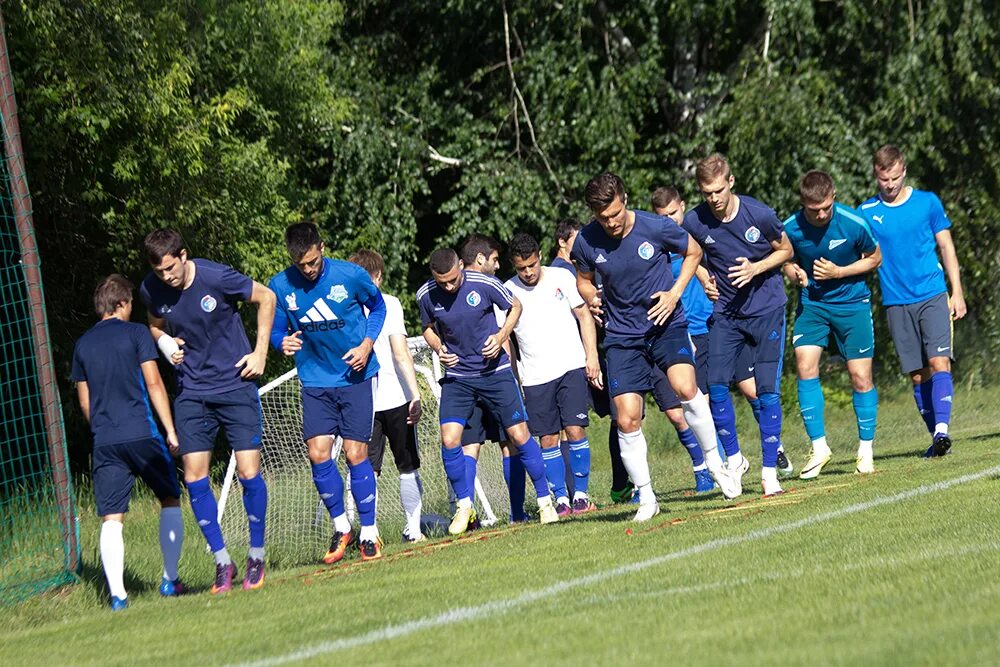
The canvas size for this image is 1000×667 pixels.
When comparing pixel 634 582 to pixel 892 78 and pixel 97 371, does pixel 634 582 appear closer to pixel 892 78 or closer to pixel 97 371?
pixel 97 371

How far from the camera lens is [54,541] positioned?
33.2 feet

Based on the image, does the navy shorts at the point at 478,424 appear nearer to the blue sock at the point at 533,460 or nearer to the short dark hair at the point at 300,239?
the blue sock at the point at 533,460

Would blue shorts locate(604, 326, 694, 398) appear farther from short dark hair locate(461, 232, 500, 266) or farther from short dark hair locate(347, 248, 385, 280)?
short dark hair locate(347, 248, 385, 280)

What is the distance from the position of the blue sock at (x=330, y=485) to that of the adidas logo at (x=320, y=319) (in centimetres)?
94

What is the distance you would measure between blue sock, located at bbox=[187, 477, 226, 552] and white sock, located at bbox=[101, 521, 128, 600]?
0.54 m

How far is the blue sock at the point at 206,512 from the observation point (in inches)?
364

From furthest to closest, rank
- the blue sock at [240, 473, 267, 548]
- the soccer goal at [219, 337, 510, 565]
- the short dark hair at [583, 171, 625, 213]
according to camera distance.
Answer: the soccer goal at [219, 337, 510, 565], the short dark hair at [583, 171, 625, 213], the blue sock at [240, 473, 267, 548]

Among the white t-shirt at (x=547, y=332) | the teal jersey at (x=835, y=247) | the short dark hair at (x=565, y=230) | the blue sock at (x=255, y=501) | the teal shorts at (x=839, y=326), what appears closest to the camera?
the blue sock at (x=255, y=501)

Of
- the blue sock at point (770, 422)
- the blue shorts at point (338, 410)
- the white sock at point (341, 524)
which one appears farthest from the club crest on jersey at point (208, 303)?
the blue sock at point (770, 422)

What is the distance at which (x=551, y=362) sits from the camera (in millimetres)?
12000

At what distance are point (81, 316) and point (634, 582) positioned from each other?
13906mm

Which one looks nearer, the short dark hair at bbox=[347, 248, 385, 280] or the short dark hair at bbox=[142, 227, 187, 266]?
the short dark hair at bbox=[142, 227, 187, 266]

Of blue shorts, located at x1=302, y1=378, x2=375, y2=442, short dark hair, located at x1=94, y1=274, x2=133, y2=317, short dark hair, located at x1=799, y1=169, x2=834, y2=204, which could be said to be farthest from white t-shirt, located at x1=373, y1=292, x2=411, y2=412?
short dark hair, located at x1=799, y1=169, x2=834, y2=204

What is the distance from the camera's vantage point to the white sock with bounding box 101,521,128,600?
890 cm
